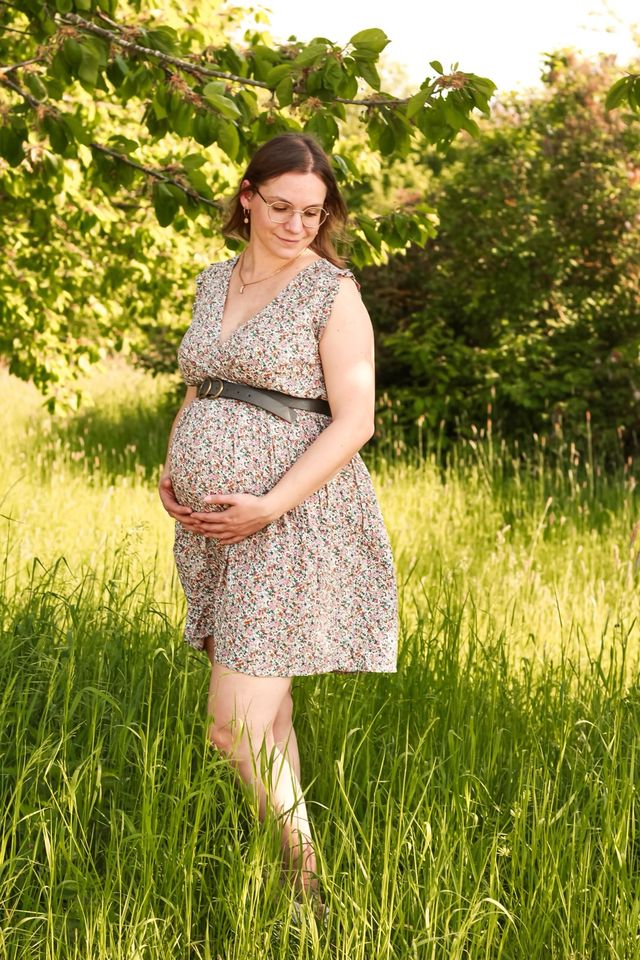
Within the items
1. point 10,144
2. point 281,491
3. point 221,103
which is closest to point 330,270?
point 281,491

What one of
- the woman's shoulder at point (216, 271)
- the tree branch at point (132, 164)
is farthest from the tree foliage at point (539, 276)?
the woman's shoulder at point (216, 271)

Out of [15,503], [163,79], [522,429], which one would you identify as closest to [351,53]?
[163,79]

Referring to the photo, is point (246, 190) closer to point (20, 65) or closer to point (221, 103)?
point (221, 103)

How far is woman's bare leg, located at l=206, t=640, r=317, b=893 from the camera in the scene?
248 centimetres

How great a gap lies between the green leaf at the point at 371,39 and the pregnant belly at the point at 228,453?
4.95 feet

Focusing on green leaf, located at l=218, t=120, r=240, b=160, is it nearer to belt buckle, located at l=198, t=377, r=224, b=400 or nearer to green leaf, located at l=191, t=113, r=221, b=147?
green leaf, located at l=191, t=113, r=221, b=147

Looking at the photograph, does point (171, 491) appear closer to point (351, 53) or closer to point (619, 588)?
point (351, 53)

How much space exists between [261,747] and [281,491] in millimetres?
572

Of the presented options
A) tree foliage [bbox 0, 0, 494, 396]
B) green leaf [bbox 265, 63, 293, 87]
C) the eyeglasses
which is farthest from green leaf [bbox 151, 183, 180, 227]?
the eyeglasses

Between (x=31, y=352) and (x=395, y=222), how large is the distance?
458 cm

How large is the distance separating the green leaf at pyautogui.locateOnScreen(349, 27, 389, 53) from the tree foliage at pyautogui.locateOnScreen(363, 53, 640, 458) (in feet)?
17.4

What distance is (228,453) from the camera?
253 cm

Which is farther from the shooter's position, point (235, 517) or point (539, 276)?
point (539, 276)

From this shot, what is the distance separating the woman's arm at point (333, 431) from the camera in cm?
244
